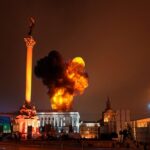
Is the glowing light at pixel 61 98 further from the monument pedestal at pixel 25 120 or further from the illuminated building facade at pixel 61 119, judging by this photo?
the illuminated building facade at pixel 61 119

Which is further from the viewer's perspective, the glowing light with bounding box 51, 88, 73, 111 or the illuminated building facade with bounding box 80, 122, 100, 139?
the illuminated building facade with bounding box 80, 122, 100, 139

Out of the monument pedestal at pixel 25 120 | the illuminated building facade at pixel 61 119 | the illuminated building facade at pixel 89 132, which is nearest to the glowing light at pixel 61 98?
the illuminated building facade at pixel 89 132

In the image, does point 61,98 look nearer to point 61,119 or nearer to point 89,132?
point 89,132

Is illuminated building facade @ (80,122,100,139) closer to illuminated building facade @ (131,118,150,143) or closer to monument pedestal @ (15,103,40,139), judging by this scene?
Answer: monument pedestal @ (15,103,40,139)

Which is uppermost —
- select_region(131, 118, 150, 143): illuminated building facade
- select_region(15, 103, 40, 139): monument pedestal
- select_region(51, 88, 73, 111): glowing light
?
select_region(51, 88, 73, 111): glowing light

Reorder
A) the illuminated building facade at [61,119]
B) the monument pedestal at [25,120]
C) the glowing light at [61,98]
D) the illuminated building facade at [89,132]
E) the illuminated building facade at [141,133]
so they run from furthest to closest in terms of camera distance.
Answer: the illuminated building facade at [61,119], the illuminated building facade at [89,132], the glowing light at [61,98], the monument pedestal at [25,120], the illuminated building facade at [141,133]

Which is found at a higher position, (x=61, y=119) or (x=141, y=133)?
(x=61, y=119)

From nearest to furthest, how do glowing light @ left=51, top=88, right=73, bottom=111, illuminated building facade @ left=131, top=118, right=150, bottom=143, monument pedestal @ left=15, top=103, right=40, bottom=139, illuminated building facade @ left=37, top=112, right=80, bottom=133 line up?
illuminated building facade @ left=131, top=118, right=150, bottom=143, monument pedestal @ left=15, top=103, right=40, bottom=139, glowing light @ left=51, top=88, right=73, bottom=111, illuminated building facade @ left=37, top=112, right=80, bottom=133

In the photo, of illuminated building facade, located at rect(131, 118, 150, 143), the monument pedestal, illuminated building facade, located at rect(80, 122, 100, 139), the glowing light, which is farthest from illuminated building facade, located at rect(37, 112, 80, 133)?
illuminated building facade, located at rect(131, 118, 150, 143)

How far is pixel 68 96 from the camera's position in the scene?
9244 centimetres

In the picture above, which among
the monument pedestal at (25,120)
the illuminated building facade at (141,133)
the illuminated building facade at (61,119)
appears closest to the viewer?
the illuminated building facade at (141,133)

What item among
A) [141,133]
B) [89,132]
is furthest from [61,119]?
[141,133]

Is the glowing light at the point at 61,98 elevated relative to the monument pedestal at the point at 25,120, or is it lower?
elevated

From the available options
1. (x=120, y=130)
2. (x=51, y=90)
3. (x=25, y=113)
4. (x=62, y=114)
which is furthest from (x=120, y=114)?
(x=62, y=114)
